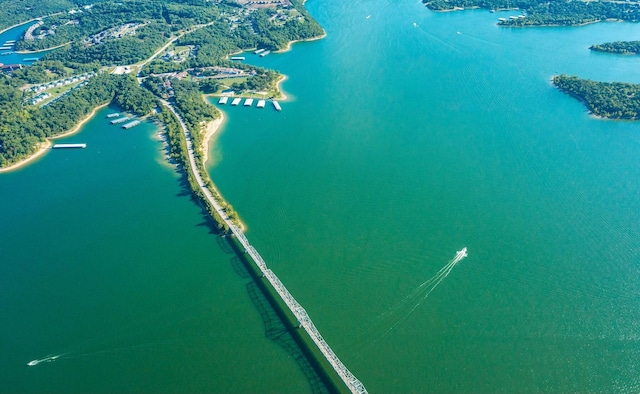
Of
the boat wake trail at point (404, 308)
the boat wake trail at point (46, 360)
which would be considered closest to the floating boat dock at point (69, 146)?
the boat wake trail at point (46, 360)

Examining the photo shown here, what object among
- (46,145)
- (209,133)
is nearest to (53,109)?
(46,145)

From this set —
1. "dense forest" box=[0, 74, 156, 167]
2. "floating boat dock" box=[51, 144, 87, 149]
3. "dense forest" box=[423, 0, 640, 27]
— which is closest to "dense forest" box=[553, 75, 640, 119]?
"dense forest" box=[423, 0, 640, 27]

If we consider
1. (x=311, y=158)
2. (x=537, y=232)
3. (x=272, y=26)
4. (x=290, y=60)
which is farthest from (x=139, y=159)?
(x=272, y=26)

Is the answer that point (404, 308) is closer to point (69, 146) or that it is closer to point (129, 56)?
point (69, 146)

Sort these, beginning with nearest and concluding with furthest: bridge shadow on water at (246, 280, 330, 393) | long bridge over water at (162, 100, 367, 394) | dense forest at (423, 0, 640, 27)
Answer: long bridge over water at (162, 100, 367, 394)
bridge shadow on water at (246, 280, 330, 393)
dense forest at (423, 0, 640, 27)

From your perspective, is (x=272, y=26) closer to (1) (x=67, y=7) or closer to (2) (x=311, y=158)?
(2) (x=311, y=158)

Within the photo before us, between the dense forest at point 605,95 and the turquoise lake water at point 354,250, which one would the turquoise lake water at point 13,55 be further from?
the dense forest at point 605,95

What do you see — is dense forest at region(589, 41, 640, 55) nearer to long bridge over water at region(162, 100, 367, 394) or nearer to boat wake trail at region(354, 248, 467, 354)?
boat wake trail at region(354, 248, 467, 354)
